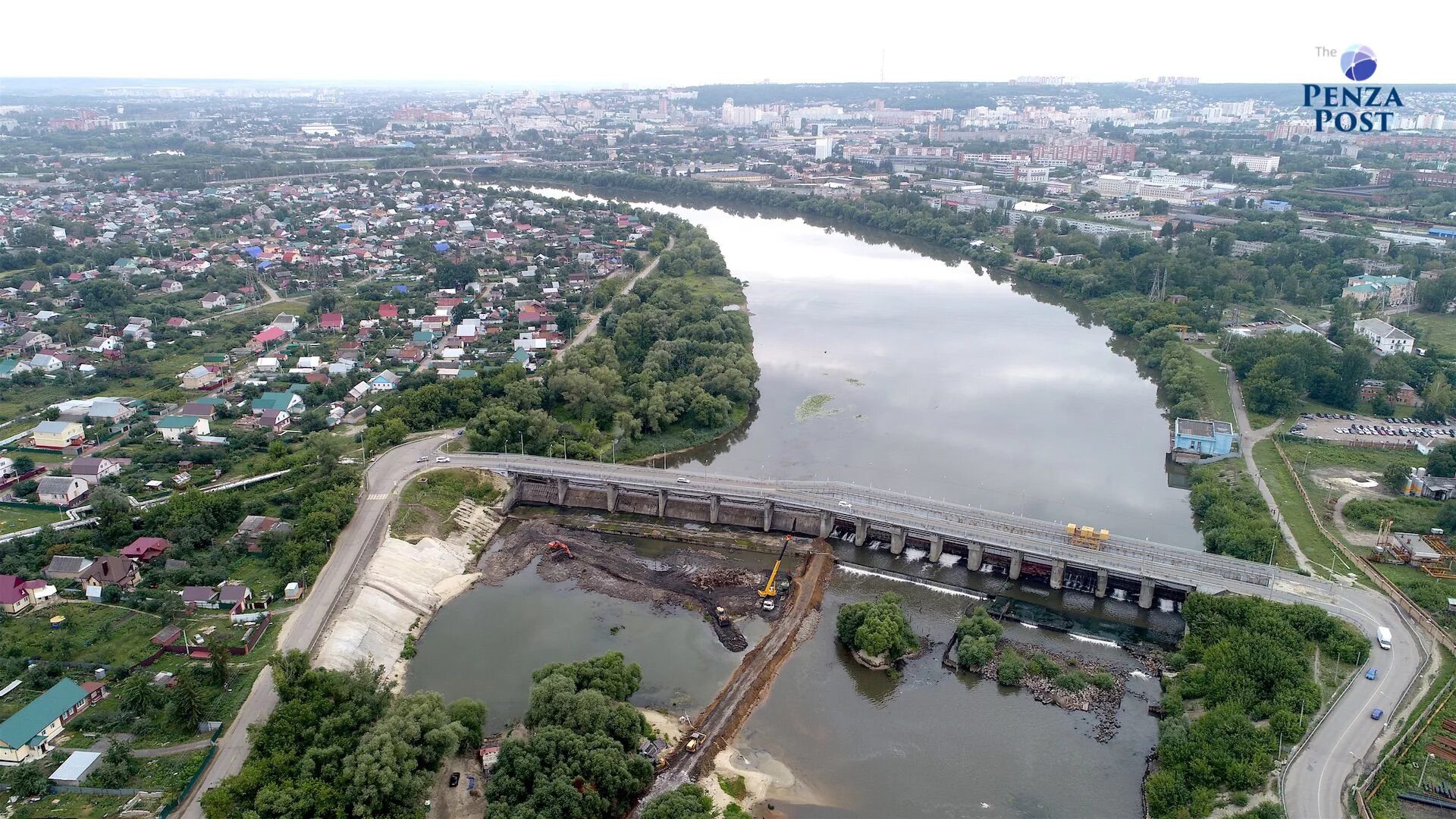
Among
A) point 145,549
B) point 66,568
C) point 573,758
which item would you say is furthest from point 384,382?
point 573,758

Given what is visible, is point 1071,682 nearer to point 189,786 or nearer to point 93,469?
point 189,786

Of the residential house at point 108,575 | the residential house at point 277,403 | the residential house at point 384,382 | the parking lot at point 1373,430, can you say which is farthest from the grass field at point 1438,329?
the residential house at point 108,575

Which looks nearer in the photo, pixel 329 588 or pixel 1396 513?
pixel 329 588

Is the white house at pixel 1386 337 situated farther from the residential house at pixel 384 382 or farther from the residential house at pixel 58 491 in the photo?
the residential house at pixel 58 491

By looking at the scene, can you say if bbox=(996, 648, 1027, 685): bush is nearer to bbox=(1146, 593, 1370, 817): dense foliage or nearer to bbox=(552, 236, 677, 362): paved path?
bbox=(1146, 593, 1370, 817): dense foliage

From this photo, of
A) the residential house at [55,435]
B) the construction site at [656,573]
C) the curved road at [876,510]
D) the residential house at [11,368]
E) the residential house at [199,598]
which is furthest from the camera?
the residential house at [11,368]

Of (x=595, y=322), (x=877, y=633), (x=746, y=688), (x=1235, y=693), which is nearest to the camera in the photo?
(x=1235, y=693)

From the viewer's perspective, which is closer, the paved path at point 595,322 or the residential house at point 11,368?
the residential house at point 11,368
